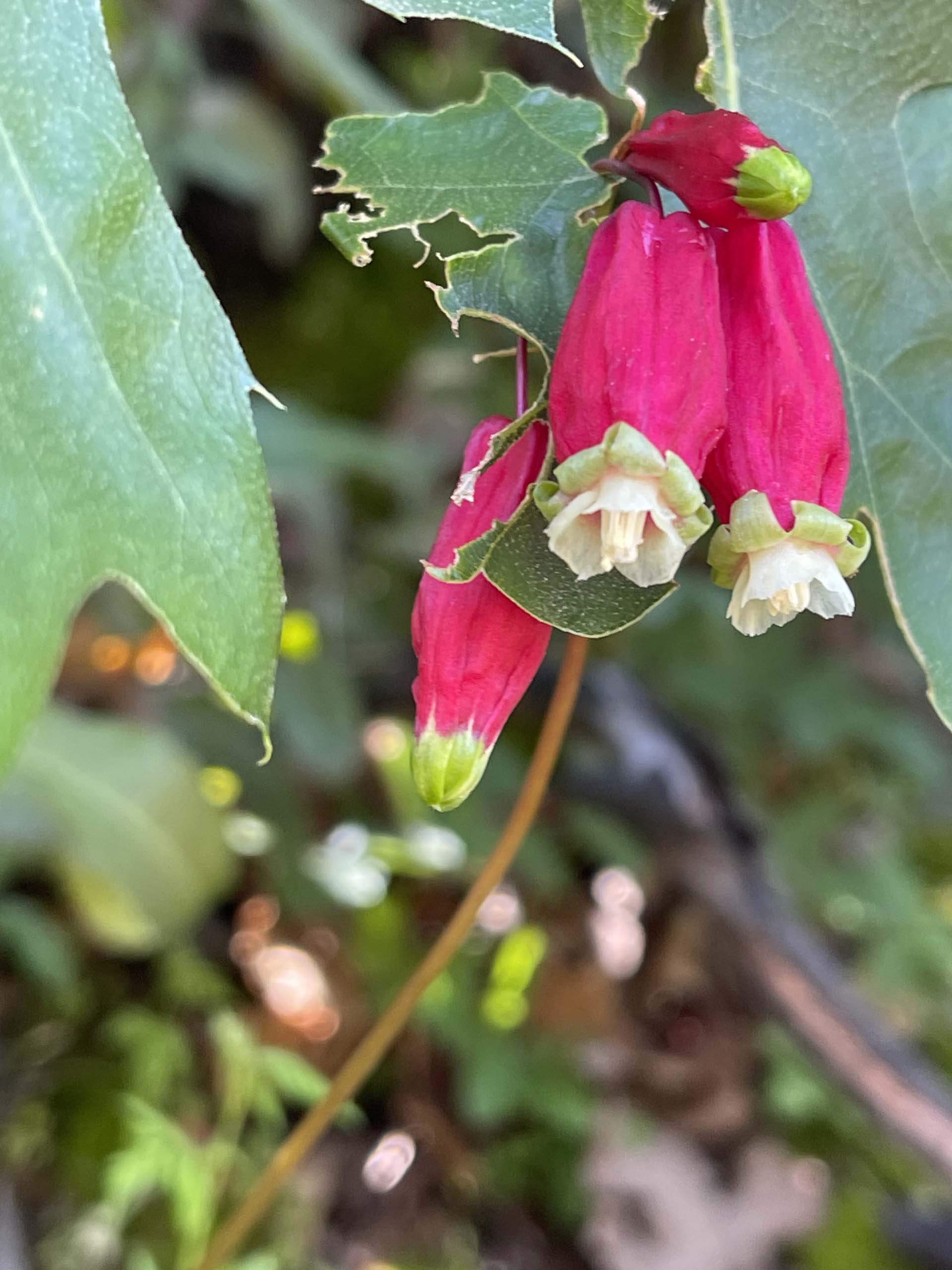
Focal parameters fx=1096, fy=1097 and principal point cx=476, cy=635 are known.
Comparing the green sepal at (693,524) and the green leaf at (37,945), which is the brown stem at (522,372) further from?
the green leaf at (37,945)

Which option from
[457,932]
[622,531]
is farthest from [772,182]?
[457,932]

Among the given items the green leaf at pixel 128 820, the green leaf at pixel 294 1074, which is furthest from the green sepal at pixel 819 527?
the green leaf at pixel 128 820

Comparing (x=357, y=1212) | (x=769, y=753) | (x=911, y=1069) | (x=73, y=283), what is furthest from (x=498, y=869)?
(x=769, y=753)

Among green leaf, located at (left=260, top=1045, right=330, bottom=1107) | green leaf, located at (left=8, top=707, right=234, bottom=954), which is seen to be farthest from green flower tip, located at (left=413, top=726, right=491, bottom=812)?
green leaf, located at (left=8, top=707, right=234, bottom=954)

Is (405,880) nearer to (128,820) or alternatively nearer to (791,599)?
(128,820)

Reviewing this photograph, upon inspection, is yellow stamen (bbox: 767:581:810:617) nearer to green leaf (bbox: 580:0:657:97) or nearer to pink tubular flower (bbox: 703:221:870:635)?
pink tubular flower (bbox: 703:221:870:635)
